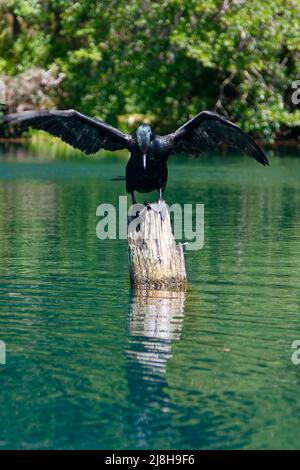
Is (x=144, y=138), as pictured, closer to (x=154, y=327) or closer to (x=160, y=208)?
(x=160, y=208)

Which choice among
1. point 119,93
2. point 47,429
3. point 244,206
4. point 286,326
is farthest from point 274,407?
point 119,93

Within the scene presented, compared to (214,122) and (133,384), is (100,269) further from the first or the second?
(133,384)

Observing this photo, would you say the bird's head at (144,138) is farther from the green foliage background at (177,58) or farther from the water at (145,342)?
the green foliage background at (177,58)

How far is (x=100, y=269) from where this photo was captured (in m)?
16.2

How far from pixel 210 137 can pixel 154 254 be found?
1.85m

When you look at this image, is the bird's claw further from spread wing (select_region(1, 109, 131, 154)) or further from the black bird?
spread wing (select_region(1, 109, 131, 154))

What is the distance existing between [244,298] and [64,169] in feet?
67.1

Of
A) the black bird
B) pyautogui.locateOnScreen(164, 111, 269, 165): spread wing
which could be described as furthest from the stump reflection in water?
pyautogui.locateOnScreen(164, 111, 269, 165): spread wing

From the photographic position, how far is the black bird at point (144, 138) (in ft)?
46.1

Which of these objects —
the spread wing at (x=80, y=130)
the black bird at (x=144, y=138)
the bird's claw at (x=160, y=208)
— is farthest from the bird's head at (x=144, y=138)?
the bird's claw at (x=160, y=208)

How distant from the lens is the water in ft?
30.9

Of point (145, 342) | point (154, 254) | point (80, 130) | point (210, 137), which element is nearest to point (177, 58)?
point (210, 137)

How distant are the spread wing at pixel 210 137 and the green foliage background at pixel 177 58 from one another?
2187 centimetres

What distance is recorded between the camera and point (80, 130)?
14.8 metres
